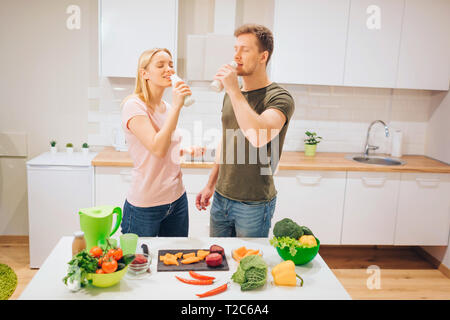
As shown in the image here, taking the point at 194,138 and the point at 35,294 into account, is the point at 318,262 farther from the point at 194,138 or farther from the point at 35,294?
the point at 194,138

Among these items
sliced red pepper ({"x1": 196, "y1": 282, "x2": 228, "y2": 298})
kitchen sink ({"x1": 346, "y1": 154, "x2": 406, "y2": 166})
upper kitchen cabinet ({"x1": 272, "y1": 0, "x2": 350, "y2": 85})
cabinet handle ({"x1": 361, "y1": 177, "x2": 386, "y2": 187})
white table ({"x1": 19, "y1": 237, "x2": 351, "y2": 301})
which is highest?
upper kitchen cabinet ({"x1": 272, "y1": 0, "x2": 350, "y2": 85})

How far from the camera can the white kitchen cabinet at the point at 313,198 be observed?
3.18 metres

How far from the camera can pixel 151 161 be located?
1875 mm

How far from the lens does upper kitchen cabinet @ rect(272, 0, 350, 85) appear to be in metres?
3.17

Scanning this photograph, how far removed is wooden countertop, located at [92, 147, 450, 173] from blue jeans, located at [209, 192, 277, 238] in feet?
3.72

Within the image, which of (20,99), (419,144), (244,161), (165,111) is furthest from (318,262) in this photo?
(20,99)

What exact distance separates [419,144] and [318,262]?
2686 millimetres

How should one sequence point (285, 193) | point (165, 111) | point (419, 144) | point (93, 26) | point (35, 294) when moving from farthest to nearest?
point (419, 144), point (93, 26), point (285, 193), point (165, 111), point (35, 294)

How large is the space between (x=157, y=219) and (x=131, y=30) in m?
1.74

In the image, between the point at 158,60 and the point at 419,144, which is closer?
the point at 158,60

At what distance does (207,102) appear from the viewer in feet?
11.7

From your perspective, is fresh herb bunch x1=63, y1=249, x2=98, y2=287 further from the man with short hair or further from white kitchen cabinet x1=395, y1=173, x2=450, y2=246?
white kitchen cabinet x1=395, y1=173, x2=450, y2=246

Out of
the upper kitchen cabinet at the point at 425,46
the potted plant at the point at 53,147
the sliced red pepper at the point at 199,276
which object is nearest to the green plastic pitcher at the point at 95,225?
the sliced red pepper at the point at 199,276

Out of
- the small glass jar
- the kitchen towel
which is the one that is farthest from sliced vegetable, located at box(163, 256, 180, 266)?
the kitchen towel
